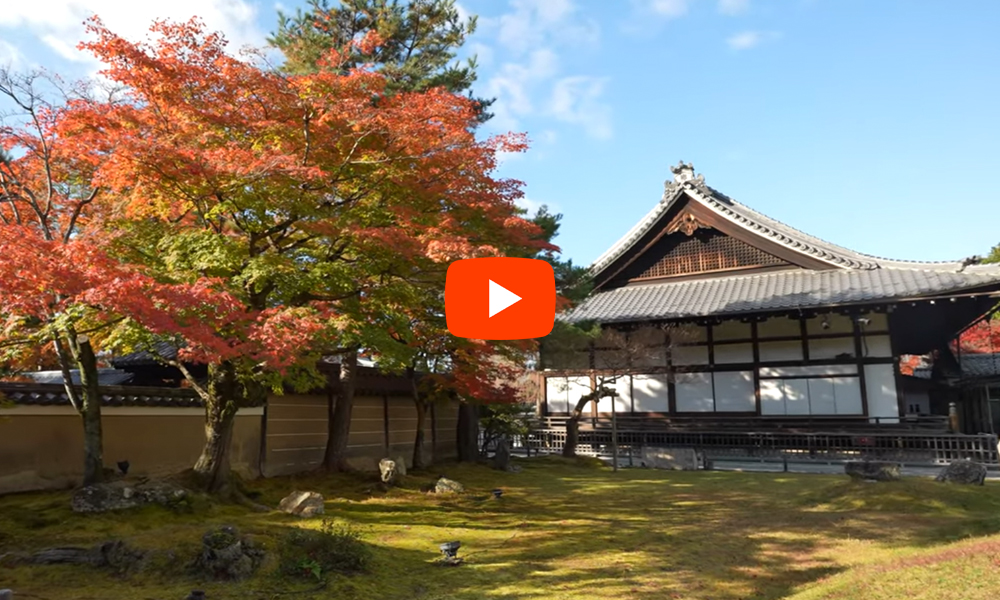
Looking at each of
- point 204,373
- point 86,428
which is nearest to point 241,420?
point 204,373

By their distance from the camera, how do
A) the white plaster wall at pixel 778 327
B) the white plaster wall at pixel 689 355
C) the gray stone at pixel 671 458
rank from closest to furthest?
1. the gray stone at pixel 671 458
2. the white plaster wall at pixel 778 327
3. the white plaster wall at pixel 689 355

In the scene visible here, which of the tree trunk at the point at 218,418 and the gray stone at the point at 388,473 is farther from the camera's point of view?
the gray stone at the point at 388,473

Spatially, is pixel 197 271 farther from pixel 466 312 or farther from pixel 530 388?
pixel 530 388

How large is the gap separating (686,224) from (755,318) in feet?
17.7

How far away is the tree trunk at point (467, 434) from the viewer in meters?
19.5

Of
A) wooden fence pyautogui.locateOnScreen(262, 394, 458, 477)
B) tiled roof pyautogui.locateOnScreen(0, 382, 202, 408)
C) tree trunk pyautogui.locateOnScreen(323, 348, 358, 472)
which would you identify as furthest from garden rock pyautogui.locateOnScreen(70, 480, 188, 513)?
tree trunk pyautogui.locateOnScreen(323, 348, 358, 472)

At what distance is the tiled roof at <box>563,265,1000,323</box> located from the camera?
19.0 meters

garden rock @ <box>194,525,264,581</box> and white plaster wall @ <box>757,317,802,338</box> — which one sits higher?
white plaster wall @ <box>757,317,802,338</box>

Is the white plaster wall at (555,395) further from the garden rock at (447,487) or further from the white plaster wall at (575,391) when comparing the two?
the garden rock at (447,487)

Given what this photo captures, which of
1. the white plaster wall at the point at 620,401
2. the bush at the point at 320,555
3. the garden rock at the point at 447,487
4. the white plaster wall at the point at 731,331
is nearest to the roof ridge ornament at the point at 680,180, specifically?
the white plaster wall at the point at 731,331

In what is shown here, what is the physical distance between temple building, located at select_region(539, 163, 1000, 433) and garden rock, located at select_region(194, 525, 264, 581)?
14777 mm

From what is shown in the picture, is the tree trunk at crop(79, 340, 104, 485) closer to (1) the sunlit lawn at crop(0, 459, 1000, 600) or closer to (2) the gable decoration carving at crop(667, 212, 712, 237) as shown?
(1) the sunlit lawn at crop(0, 459, 1000, 600)

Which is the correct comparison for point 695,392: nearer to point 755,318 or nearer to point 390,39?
point 755,318

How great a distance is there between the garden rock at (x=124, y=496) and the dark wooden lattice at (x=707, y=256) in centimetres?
2051
